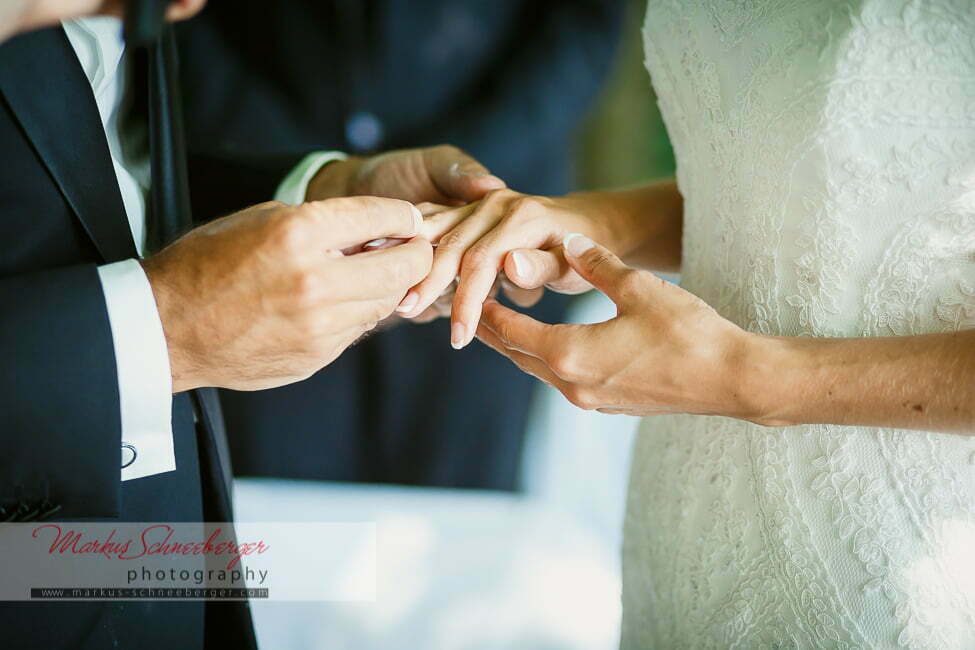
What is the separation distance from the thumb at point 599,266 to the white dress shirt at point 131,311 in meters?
0.53

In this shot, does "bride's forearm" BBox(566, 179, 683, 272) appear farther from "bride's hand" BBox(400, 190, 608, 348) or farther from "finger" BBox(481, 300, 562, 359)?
"finger" BBox(481, 300, 562, 359)

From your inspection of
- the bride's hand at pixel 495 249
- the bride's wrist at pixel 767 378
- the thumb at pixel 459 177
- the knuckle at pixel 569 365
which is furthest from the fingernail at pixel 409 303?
the bride's wrist at pixel 767 378

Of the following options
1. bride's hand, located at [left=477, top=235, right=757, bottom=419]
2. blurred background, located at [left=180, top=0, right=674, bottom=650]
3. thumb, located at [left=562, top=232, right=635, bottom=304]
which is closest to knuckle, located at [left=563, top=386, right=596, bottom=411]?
bride's hand, located at [left=477, top=235, right=757, bottom=419]

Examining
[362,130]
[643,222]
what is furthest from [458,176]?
[362,130]

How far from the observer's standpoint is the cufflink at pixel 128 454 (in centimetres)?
86

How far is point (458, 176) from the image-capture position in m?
1.27

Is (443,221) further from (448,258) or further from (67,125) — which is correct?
(67,125)

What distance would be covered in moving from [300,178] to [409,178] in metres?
0.20

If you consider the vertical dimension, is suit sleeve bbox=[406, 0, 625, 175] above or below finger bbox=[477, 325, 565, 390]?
above

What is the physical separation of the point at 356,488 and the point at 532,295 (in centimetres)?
169

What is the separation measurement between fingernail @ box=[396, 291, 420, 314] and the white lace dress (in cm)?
42

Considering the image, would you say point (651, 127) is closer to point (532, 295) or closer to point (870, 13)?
point (532, 295)

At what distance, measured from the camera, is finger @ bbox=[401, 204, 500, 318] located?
1009 mm

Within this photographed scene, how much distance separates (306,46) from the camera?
231cm
